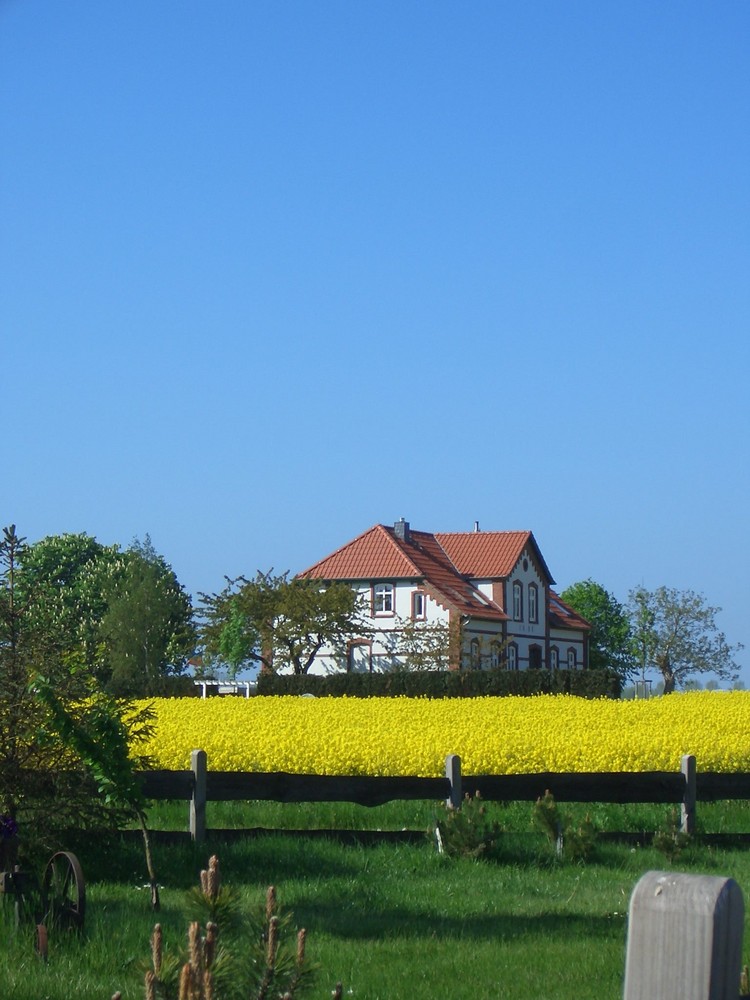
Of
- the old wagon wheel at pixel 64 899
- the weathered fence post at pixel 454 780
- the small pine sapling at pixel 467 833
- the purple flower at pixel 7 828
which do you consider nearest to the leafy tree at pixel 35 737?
the purple flower at pixel 7 828

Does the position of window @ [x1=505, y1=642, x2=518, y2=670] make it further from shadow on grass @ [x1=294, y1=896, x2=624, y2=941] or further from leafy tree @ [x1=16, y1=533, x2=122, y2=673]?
shadow on grass @ [x1=294, y1=896, x2=624, y2=941]

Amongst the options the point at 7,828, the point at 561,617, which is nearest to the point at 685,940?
→ the point at 7,828

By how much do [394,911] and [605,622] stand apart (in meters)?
110

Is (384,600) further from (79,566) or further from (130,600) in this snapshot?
(79,566)

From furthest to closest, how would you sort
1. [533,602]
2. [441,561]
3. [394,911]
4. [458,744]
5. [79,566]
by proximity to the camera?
1. [79,566]
2. [533,602]
3. [441,561]
4. [458,744]
5. [394,911]

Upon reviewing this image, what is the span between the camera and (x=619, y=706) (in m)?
31.8

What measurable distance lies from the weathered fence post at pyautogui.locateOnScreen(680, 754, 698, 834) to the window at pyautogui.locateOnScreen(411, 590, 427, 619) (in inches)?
2327

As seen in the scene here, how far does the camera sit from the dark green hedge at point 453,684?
48500mm

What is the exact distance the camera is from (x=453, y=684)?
50688 mm

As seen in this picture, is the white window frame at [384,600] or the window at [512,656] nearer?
the white window frame at [384,600]

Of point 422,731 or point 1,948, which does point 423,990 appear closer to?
point 1,948

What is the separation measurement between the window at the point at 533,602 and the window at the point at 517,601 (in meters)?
1.41

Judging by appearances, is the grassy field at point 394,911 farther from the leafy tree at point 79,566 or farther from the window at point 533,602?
the window at point 533,602

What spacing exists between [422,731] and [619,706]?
11508 millimetres
